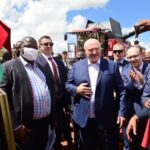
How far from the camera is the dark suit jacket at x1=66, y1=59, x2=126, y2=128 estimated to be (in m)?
5.47

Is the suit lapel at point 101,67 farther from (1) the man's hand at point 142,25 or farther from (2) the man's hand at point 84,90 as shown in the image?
(1) the man's hand at point 142,25

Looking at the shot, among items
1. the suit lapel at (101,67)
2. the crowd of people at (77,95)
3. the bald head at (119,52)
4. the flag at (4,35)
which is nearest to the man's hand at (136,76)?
the crowd of people at (77,95)

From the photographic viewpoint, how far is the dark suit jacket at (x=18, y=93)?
182 inches

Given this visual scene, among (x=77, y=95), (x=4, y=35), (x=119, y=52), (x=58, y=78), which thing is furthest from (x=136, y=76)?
(x=119, y=52)

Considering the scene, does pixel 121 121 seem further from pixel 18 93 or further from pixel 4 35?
pixel 4 35

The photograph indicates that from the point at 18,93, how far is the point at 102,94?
4.46 feet

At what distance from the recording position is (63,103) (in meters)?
6.35

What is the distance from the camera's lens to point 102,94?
17.9 ft

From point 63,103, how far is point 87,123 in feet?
3.03

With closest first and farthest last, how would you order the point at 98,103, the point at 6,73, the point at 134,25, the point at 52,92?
1. the point at 134,25
2. the point at 6,73
3. the point at 52,92
4. the point at 98,103

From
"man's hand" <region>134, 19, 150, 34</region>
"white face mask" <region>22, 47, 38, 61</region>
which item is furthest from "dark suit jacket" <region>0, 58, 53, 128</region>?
"man's hand" <region>134, 19, 150, 34</region>

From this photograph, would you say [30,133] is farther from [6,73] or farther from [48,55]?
[48,55]

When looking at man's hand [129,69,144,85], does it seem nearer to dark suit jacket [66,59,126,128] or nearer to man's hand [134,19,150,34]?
dark suit jacket [66,59,126,128]

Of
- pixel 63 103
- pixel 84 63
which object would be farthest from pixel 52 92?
pixel 63 103
